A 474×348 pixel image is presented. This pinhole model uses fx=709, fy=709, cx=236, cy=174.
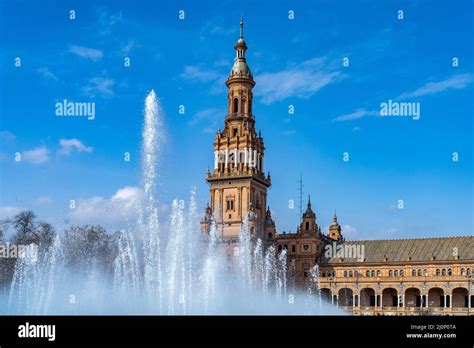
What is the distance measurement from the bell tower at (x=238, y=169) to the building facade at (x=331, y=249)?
154mm

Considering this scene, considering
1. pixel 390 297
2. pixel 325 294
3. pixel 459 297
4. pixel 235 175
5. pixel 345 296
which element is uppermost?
pixel 235 175

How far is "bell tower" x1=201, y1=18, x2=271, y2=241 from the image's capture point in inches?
4286

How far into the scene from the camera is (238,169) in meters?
110

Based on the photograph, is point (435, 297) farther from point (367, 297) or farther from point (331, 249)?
point (331, 249)

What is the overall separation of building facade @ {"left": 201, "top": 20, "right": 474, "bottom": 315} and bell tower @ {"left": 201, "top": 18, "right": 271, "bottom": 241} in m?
0.15

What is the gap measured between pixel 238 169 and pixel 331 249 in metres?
22.1

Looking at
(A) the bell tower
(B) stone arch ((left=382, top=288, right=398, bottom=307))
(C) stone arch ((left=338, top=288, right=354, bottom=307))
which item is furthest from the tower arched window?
(B) stone arch ((left=382, top=288, right=398, bottom=307))

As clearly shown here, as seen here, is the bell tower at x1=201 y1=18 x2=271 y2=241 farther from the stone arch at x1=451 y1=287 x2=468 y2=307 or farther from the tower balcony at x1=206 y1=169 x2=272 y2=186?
the stone arch at x1=451 y1=287 x2=468 y2=307

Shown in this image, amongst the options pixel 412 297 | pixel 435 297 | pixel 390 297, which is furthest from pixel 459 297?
pixel 390 297

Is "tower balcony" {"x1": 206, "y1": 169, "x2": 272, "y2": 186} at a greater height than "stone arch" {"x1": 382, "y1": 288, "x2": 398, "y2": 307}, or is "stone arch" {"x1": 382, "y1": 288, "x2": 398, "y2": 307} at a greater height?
"tower balcony" {"x1": 206, "y1": 169, "x2": 272, "y2": 186}

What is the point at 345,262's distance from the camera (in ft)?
376
